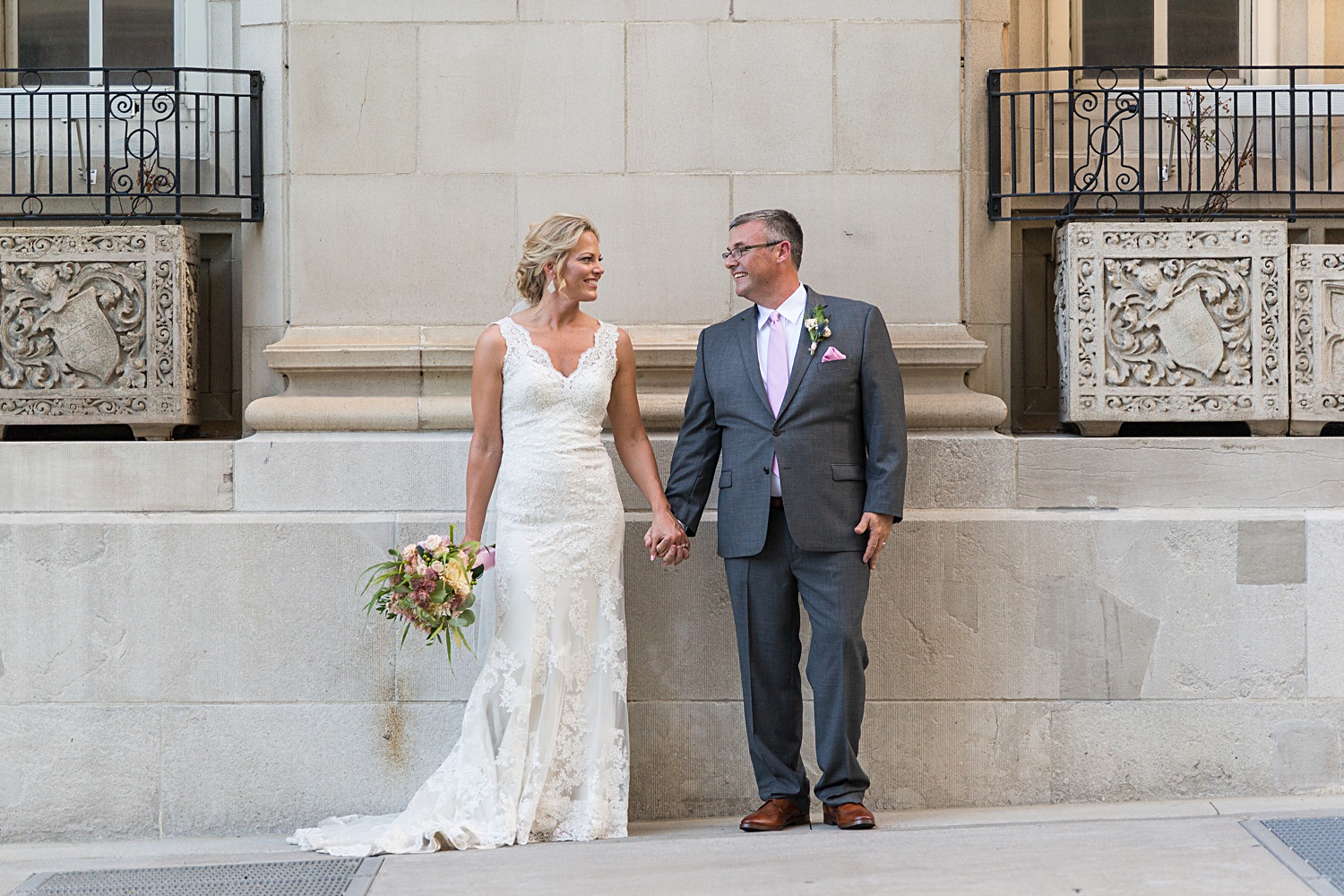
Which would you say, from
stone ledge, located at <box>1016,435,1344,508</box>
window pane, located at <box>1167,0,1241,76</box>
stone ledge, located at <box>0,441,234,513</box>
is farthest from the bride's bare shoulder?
window pane, located at <box>1167,0,1241,76</box>

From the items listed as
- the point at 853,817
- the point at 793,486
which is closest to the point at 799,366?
the point at 793,486

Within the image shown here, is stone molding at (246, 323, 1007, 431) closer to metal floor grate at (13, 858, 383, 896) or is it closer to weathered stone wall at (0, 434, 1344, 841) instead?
weathered stone wall at (0, 434, 1344, 841)

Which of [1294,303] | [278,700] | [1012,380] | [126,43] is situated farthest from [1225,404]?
[126,43]

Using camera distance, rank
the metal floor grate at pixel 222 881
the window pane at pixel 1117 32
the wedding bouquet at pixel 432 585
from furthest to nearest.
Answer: the window pane at pixel 1117 32
the wedding bouquet at pixel 432 585
the metal floor grate at pixel 222 881

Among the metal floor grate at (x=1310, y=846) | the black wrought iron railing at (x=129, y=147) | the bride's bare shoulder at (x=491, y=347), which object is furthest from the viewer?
the black wrought iron railing at (x=129, y=147)

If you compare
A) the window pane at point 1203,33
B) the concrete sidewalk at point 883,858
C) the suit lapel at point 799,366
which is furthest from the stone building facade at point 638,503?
the window pane at point 1203,33

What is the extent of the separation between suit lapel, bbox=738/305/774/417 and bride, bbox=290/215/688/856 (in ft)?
1.82

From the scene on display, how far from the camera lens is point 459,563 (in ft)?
16.2

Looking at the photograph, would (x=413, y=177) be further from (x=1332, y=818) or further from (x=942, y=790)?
(x=1332, y=818)

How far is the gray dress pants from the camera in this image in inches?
200

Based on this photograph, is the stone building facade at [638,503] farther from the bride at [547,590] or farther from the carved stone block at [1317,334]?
the bride at [547,590]

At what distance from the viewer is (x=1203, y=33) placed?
22.1 ft

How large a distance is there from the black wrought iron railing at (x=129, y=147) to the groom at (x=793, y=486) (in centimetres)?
251

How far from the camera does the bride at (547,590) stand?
16.7ft
